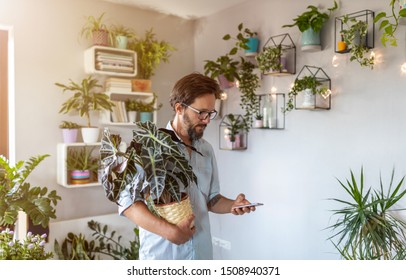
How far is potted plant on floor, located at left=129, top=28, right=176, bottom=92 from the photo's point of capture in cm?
372

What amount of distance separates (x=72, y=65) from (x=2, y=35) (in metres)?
0.63

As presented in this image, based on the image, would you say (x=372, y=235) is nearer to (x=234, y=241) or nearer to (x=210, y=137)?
(x=234, y=241)

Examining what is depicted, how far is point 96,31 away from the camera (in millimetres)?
3445

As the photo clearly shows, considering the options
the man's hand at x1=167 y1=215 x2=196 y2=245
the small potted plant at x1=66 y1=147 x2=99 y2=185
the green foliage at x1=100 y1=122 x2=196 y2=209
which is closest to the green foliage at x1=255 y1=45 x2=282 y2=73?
the small potted plant at x1=66 y1=147 x2=99 y2=185

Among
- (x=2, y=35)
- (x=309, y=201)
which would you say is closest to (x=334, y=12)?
(x=309, y=201)

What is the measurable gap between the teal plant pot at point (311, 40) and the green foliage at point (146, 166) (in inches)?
70.7

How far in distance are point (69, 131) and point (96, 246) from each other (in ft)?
3.56

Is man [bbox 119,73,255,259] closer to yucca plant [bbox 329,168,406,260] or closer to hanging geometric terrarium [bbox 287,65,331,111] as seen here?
yucca plant [bbox 329,168,406,260]

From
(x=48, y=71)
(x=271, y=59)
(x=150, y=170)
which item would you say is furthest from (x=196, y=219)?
(x=48, y=71)

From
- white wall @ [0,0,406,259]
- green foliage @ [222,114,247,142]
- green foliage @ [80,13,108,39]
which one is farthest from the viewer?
green foliage @ [222,114,247,142]

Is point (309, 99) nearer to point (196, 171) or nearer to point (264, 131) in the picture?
point (264, 131)

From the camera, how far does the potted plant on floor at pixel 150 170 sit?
1472 millimetres

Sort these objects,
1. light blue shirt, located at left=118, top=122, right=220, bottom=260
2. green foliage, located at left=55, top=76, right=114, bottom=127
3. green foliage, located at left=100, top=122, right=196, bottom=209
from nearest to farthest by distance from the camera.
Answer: green foliage, located at left=100, top=122, right=196, bottom=209 < light blue shirt, located at left=118, top=122, right=220, bottom=260 < green foliage, located at left=55, top=76, right=114, bottom=127

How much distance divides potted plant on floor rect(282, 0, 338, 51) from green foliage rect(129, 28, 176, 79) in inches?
54.6
